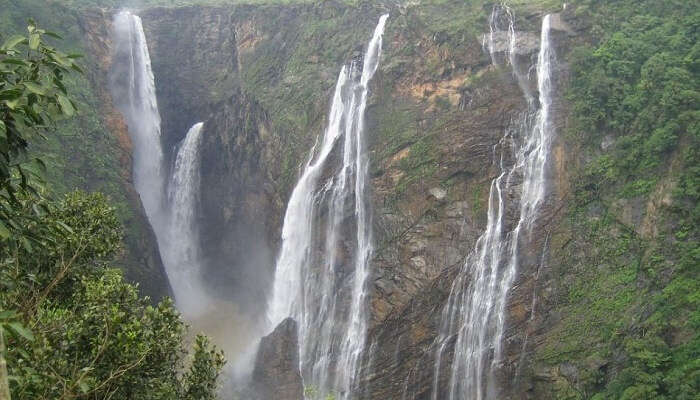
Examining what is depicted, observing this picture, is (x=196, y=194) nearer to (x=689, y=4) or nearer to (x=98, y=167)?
(x=98, y=167)

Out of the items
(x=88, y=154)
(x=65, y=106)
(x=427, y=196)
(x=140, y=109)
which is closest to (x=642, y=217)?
(x=427, y=196)

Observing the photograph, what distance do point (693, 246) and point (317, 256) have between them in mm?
13010

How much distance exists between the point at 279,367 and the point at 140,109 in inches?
640

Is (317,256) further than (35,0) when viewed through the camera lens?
No

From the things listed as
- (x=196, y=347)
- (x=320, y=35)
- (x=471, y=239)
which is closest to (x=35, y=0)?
(x=320, y=35)

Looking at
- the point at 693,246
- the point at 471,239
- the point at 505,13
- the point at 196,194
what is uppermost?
the point at 505,13

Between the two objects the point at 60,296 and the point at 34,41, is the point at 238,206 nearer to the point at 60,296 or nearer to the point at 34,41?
the point at 60,296

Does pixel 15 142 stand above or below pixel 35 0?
below

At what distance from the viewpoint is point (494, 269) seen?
19625 millimetres

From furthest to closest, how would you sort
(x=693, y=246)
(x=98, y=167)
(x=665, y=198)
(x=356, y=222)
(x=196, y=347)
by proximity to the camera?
(x=98, y=167) < (x=356, y=222) < (x=665, y=198) < (x=693, y=246) < (x=196, y=347)

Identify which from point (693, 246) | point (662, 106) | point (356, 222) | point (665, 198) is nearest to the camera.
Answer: point (693, 246)

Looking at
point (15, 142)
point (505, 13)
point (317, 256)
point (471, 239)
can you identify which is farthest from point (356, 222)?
point (15, 142)

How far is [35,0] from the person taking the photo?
29703mm

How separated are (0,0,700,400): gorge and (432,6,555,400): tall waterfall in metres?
0.07
